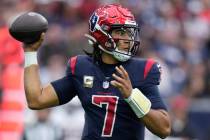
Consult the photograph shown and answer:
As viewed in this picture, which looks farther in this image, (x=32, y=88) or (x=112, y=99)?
(x=32, y=88)

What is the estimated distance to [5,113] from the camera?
32.8 ft

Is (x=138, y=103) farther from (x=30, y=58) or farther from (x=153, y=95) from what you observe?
(x=30, y=58)

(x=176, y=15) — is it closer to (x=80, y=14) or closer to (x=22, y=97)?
(x=80, y=14)

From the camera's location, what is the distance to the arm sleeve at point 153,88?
562 cm

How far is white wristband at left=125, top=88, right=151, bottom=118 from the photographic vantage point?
5438 millimetres

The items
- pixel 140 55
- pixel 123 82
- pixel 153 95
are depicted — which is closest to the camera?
pixel 123 82

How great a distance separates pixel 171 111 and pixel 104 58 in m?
4.40

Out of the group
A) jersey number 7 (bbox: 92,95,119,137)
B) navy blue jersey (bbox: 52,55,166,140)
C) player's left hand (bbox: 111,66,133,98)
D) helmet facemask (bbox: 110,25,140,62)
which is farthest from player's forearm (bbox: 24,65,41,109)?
player's left hand (bbox: 111,66,133,98)

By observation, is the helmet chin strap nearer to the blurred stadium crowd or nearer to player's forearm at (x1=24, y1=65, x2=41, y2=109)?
player's forearm at (x1=24, y1=65, x2=41, y2=109)

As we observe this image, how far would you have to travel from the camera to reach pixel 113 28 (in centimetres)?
577

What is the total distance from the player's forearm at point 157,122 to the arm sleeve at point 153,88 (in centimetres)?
10

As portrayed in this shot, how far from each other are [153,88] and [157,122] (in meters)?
0.29

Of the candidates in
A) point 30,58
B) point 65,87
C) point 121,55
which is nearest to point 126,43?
point 121,55

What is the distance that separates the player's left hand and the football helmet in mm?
320
